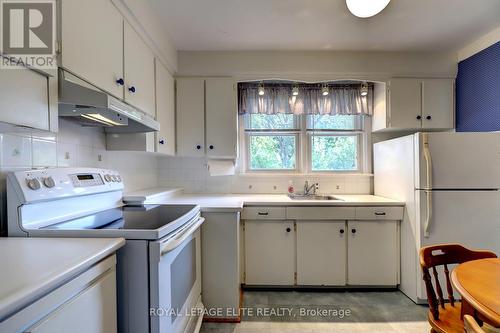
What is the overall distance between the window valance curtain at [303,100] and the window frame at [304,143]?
0.60 ft

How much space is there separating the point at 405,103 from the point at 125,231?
9.46 feet

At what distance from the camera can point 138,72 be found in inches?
72.6

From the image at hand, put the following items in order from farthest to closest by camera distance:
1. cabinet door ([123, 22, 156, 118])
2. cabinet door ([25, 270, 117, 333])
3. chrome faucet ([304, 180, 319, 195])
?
chrome faucet ([304, 180, 319, 195])
cabinet door ([123, 22, 156, 118])
cabinet door ([25, 270, 117, 333])

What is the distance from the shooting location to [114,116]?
1.51 m

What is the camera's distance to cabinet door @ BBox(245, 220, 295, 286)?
2383 mm

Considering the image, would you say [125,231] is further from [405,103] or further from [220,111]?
[405,103]

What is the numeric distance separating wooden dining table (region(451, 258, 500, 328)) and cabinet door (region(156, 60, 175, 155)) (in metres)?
2.15

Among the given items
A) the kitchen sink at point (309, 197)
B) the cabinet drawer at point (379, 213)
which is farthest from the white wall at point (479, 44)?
the kitchen sink at point (309, 197)

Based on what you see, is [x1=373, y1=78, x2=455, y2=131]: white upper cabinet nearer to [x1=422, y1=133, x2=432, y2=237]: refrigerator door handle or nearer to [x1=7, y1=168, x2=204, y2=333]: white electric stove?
[x1=422, y1=133, x2=432, y2=237]: refrigerator door handle

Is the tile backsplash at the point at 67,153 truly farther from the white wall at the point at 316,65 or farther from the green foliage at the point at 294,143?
the green foliage at the point at 294,143

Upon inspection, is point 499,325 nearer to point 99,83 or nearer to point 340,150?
point 99,83

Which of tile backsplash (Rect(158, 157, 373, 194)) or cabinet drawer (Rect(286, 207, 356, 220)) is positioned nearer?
cabinet drawer (Rect(286, 207, 356, 220))

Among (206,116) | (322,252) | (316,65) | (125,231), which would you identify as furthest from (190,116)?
(322,252)

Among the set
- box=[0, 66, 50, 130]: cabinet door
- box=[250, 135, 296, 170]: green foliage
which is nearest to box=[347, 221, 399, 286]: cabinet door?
box=[250, 135, 296, 170]: green foliage
